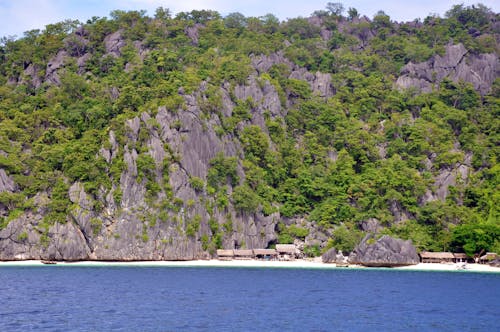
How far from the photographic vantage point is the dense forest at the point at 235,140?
8788cm

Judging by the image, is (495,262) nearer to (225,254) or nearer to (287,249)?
(287,249)

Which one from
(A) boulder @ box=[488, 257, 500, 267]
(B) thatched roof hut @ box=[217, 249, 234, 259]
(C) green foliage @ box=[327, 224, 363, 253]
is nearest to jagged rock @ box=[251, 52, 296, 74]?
(C) green foliage @ box=[327, 224, 363, 253]

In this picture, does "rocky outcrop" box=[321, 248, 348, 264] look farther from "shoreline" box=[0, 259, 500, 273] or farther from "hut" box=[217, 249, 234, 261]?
"hut" box=[217, 249, 234, 261]

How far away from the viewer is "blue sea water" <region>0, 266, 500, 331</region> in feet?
149

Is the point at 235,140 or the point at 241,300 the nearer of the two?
the point at 241,300

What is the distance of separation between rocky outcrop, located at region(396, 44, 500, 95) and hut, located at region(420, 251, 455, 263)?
39.7 metres

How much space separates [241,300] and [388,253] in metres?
33.7

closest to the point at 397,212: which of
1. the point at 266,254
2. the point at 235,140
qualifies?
the point at 266,254

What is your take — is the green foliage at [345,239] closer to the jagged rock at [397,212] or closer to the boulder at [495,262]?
the jagged rock at [397,212]

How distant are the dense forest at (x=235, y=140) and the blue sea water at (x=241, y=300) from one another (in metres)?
8.91

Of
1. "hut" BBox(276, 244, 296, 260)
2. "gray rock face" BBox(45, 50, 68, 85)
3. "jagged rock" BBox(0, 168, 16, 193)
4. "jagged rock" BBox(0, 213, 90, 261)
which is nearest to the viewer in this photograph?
"jagged rock" BBox(0, 213, 90, 261)

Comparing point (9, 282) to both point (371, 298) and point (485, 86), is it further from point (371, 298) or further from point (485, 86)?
point (485, 86)

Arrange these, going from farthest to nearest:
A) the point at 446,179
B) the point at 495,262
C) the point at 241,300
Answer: the point at 446,179, the point at 495,262, the point at 241,300

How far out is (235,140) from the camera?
101375 mm
